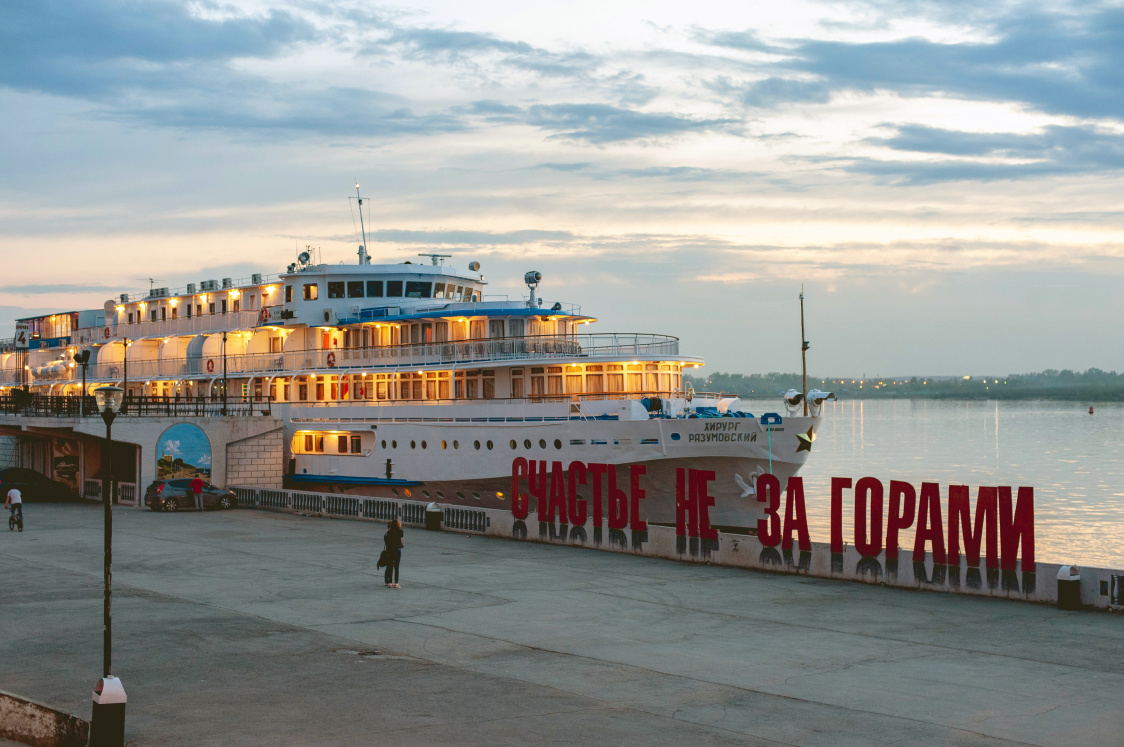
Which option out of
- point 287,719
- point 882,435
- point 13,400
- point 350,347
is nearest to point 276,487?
point 350,347

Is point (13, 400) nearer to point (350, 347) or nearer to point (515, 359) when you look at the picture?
point (350, 347)

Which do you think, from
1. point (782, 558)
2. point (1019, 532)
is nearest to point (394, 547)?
point (782, 558)

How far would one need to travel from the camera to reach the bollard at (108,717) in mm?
11156

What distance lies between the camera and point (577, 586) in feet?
74.4

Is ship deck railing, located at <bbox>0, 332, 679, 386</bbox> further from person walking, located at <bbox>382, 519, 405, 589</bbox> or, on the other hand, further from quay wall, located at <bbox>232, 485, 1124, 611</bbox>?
person walking, located at <bbox>382, 519, 405, 589</bbox>

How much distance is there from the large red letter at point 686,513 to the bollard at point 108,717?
17.1 metres

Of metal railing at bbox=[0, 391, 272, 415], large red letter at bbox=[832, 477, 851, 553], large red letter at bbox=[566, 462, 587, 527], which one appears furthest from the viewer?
metal railing at bbox=[0, 391, 272, 415]

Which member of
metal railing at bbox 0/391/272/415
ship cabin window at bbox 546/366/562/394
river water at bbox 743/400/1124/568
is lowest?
river water at bbox 743/400/1124/568

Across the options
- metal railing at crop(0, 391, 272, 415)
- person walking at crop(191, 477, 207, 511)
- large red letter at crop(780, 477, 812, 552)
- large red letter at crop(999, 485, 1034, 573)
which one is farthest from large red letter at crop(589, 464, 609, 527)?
metal railing at crop(0, 391, 272, 415)

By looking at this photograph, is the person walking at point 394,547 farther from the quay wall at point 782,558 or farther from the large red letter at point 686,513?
the quay wall at point 782,558

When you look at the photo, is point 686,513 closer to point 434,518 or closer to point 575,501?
point 575,501

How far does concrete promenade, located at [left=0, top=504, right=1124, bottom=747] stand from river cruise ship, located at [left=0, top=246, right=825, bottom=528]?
22.5 ft

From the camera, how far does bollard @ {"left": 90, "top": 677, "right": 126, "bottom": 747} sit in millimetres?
11156

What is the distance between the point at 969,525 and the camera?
70.4 feet
